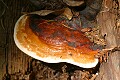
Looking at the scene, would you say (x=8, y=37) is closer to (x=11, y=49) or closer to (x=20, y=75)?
(x=11, y=49)

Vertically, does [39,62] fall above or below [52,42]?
below

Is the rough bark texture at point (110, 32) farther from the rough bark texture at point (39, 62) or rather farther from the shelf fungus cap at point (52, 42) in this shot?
the shelf fungus cap at point (52, 42)

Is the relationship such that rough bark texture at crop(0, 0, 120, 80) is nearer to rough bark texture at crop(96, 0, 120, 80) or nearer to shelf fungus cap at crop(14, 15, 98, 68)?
rough bark texture at crop(96, 0, 120, 80)

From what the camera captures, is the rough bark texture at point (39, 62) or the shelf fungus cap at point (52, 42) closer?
the shelf fungus cap at point (52, 42)

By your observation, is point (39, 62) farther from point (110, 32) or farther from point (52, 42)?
point (110, 32)

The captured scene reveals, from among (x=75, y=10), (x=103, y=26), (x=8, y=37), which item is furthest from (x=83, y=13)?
(x=8, y=37)

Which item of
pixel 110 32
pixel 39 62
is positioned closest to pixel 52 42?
pixel 39 62

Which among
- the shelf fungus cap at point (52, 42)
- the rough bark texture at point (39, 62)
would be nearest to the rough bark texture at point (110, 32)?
the rough bark texture at point (39, 62)
